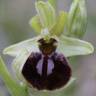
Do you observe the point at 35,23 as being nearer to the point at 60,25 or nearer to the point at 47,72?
the point at 60,25

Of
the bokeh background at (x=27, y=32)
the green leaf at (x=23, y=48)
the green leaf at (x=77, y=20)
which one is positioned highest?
the green leaf at (x=77, y=20)

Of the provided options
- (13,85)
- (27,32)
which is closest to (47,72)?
(13,85)

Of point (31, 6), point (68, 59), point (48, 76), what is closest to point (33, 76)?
point (48, 76)

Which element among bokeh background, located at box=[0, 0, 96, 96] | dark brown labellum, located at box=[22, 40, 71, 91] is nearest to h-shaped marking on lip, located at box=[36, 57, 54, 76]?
dark brown labellum, located at box=[22, 40, 71, 91]

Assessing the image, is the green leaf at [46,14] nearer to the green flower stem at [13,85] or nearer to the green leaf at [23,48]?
the green leaf at [23,48]

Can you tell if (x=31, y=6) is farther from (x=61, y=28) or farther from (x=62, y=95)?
(x=61, y=28)

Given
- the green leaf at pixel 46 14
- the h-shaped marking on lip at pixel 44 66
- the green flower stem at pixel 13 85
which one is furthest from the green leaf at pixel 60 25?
the green flower stem at pixel 13 85
